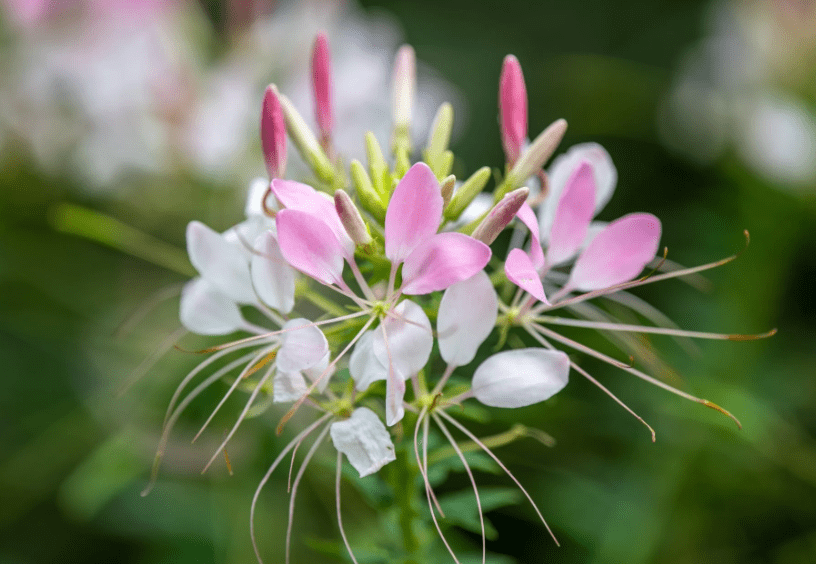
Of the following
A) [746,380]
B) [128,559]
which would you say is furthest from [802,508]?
[128,559]

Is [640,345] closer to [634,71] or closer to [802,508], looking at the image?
[802,508]

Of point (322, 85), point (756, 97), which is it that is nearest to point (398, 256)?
point (322, 85)

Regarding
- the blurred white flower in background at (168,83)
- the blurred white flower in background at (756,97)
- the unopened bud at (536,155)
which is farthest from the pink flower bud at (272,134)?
the blurred white flower in background at (756,97)

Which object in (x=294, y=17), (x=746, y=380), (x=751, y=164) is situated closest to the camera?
(x=746, y=380)

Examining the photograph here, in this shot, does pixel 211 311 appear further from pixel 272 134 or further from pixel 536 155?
pixel 536 155

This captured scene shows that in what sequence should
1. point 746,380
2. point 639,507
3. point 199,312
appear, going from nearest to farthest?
point 199,312 → point 639,507 → point 746,380

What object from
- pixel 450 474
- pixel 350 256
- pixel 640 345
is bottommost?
pixel 450 474

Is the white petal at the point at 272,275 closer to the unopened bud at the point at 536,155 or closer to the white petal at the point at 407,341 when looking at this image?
the white petal at the point at 407,341

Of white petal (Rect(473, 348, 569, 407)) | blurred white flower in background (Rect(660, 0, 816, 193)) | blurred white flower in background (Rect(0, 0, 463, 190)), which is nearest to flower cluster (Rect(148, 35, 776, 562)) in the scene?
white petal (Rect(473, 348, 569, 407))
